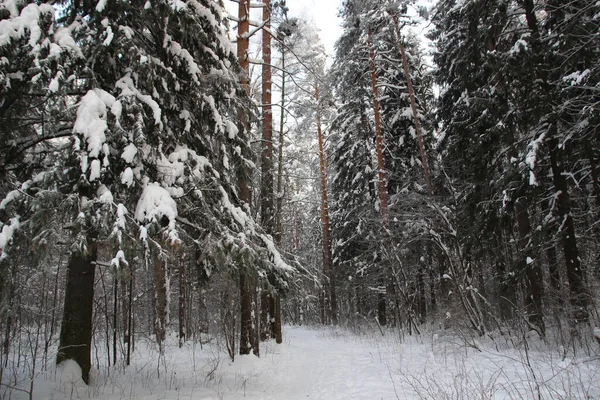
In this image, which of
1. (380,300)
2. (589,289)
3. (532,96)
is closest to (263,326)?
(380,300)

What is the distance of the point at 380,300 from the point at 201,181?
13.7m

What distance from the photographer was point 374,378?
20.1 feet

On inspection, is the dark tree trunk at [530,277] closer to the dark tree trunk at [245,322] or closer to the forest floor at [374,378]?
the forest floor at [374,378]

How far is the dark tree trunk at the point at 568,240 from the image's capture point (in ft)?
21.4

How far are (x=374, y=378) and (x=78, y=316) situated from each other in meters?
4.98

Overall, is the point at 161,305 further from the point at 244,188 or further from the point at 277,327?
the point at 244,188

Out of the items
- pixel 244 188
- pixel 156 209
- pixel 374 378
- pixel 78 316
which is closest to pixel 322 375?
pixel 374 378

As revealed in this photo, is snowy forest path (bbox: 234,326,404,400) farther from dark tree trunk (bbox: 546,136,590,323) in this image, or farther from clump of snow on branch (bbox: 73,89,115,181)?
clump of snow on branch (bbox: 73,89,115,181)

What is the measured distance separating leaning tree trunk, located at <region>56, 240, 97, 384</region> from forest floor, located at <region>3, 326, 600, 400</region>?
174 millimetres

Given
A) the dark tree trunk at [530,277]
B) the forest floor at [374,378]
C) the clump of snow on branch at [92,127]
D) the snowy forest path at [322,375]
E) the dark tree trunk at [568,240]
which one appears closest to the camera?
the clump of snow on branch at [92,127]

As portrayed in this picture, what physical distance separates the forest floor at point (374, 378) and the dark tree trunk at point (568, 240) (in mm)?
1081

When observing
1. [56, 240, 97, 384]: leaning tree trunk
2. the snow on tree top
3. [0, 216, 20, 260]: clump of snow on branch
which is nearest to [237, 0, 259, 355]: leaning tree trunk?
[56, 240, 97, 384]: leaning tree trunk

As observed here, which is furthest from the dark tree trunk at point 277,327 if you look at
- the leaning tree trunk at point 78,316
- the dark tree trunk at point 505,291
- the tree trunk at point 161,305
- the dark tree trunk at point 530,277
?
the dark tree trunk at point 530,277

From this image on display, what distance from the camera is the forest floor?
4270 millimetres
